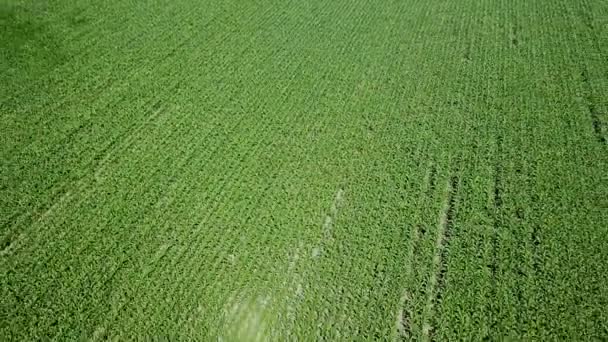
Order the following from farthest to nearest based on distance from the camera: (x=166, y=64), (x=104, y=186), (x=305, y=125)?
1. (x=166, y=64)
2. (x=305, y=125)
3. (x=104, y=186)

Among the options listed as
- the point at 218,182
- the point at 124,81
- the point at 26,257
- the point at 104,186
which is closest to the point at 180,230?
the point at 218,182

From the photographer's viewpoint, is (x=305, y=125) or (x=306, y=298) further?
(x=305, y=125)

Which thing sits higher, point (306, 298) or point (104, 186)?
point (104, 186)

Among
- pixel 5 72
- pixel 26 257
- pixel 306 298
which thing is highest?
pixel 5 72

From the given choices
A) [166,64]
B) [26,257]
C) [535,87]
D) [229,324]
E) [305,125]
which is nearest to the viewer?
[229,324]

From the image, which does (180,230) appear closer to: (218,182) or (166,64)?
(218,182)

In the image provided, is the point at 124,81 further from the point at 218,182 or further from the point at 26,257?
the point at 26,257
